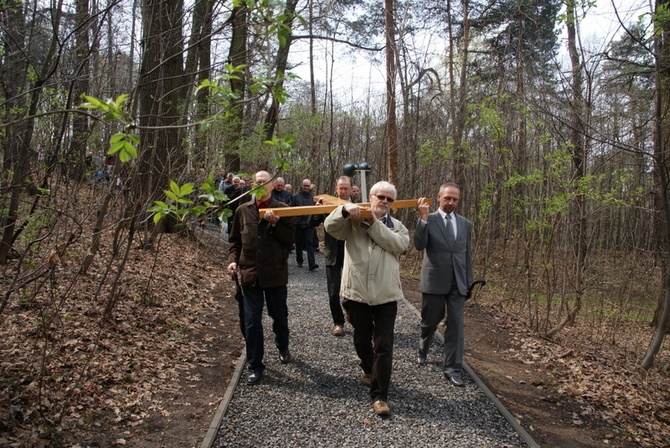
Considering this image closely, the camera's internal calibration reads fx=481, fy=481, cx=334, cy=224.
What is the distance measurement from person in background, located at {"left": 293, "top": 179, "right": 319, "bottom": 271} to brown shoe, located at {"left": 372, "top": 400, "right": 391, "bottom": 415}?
6.50 meters

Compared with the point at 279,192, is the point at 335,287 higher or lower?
lower

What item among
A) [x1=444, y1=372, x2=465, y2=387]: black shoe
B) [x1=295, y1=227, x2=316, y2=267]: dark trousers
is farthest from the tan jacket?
[x1=295, y1=227, x2=316, y2=267]: dark trousers

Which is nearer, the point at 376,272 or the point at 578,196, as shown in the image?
the point at 376,272

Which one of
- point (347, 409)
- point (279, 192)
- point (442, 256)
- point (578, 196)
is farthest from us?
point (279, 192)

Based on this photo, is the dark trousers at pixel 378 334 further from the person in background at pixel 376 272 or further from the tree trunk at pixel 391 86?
the tree trunk at pixel 391 86

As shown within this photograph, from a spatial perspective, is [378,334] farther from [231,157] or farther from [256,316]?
[231,157]

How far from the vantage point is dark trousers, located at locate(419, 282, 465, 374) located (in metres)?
5.16

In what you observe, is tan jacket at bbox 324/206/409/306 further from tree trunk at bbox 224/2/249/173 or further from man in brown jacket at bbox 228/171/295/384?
tree trunk at bbox 224/2/249/173

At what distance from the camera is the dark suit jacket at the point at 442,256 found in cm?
521

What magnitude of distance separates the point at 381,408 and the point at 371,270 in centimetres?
124

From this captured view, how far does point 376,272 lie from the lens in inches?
172

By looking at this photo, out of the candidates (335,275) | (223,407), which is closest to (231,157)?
(335,275)

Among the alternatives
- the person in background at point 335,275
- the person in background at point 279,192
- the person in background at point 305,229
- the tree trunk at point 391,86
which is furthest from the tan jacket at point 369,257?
the tree trunk at point 391,86

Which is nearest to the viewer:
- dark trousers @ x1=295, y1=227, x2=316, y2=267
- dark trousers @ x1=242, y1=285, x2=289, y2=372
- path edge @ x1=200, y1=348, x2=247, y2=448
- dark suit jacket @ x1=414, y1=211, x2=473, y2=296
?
path edge @ x1=200, y1=348, x2=247, y2=448
